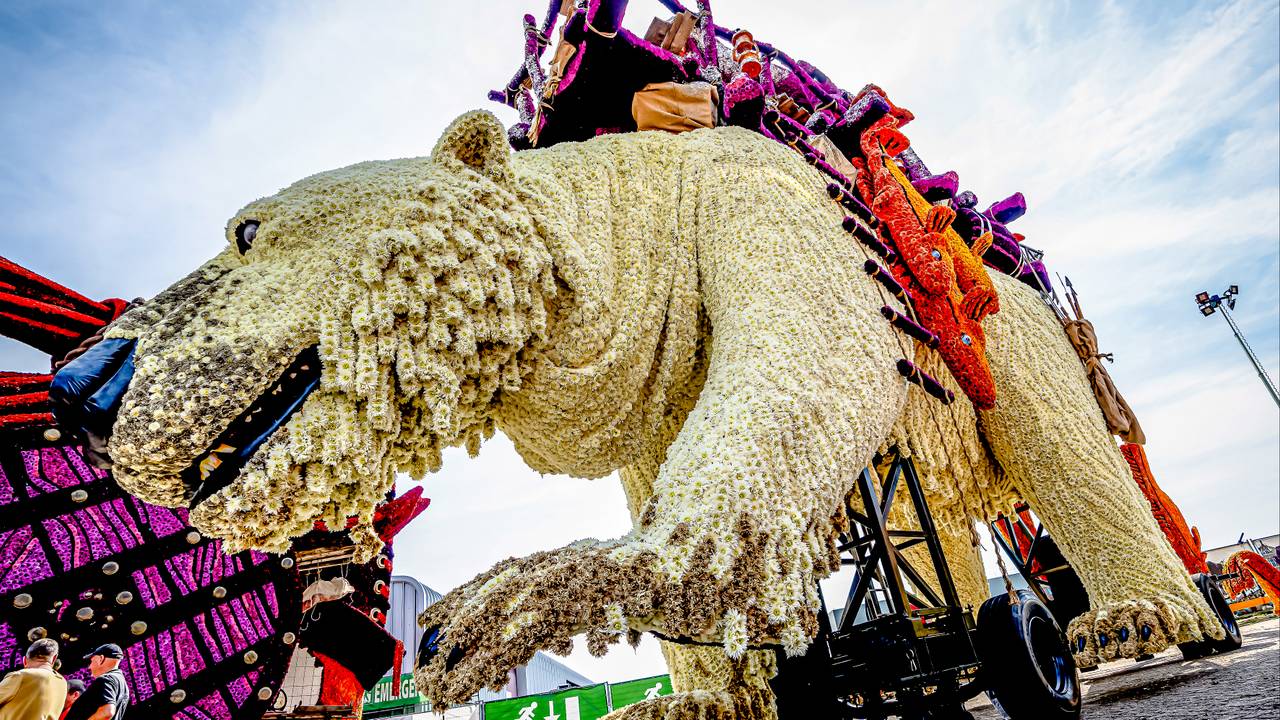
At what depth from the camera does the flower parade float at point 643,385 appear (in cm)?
137

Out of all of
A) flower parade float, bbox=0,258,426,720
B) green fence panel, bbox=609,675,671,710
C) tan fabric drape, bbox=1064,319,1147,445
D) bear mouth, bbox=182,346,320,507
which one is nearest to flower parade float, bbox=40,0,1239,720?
bear mouth, bbox=182,346,320,507

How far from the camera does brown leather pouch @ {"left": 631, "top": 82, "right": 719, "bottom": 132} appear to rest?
291 centimetres

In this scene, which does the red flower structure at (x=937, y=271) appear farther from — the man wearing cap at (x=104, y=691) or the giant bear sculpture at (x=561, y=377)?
the man wearing cap at (x=104, y=691)

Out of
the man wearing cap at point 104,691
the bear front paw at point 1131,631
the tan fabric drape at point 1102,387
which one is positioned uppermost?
the tan fabric drape at point 1102,387

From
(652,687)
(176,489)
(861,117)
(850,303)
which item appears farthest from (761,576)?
(652,687)

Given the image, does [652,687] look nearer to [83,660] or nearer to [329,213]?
[83,660]

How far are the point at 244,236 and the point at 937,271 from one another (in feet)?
7.67

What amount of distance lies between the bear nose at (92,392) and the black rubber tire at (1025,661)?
2.20 m

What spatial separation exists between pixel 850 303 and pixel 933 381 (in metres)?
0.49

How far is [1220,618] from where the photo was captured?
11.3ft

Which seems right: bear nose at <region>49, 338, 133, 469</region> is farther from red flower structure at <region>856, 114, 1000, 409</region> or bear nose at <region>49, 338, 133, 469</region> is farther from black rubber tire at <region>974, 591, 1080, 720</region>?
A: red flower structure at <region>856, 114, 1000, 409</region>

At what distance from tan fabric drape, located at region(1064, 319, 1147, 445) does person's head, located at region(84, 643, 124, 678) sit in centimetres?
439

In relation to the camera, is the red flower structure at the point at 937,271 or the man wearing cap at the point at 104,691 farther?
the red flower structure at the point at 937,271

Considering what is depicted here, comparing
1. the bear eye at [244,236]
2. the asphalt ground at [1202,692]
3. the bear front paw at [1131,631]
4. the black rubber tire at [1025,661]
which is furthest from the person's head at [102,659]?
the bear front paw at [1131,631]
